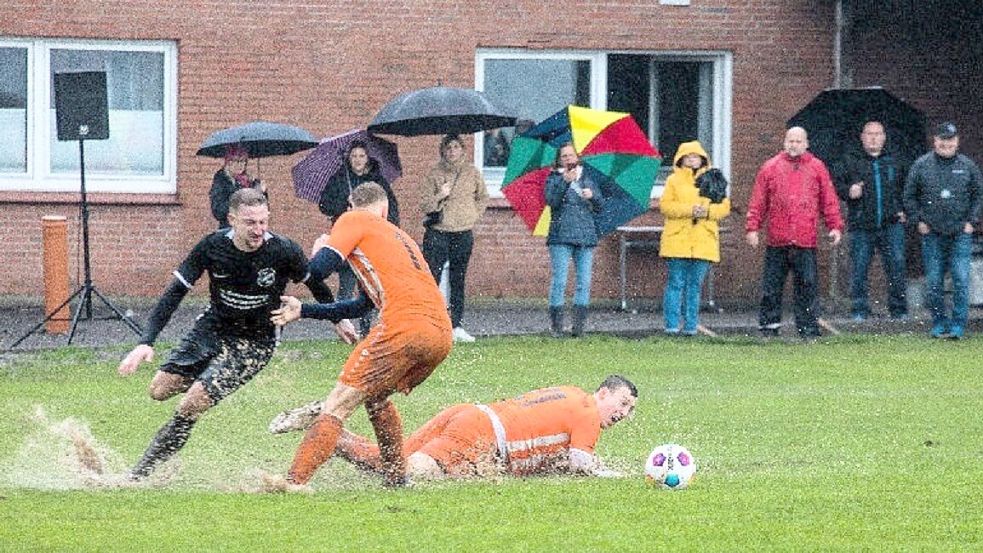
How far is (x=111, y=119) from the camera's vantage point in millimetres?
23328

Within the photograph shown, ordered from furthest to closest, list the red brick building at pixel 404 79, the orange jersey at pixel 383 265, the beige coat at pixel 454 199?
the red brick building at pixel 404 79 < the beige coat at pixel 454 199 < the orange jersey at pixel 383 265

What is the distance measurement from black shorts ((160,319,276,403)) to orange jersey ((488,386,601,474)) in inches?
55.3

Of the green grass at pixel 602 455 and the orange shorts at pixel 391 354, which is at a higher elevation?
the orange shorts at pixel 391 354

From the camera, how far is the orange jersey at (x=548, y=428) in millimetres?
11219

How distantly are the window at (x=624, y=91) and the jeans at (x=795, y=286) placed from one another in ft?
13.0

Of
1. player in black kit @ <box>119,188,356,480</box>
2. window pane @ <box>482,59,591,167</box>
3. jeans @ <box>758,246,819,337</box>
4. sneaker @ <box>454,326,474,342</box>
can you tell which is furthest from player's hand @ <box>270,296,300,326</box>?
window pane @ <box>482,59,591,167</box>

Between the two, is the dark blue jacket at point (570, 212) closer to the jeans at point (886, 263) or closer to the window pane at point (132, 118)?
the jeans at point (886, 263)

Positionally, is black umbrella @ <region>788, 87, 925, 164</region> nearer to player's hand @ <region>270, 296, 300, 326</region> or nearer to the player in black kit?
the player in black kit

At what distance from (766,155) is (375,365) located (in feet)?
47.7

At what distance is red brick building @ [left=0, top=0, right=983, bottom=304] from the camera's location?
75.2 feet

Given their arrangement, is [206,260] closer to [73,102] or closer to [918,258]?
[73,102]

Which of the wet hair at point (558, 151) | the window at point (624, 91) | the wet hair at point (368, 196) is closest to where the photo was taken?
the wet hair at point (368, 196)

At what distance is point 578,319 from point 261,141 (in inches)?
143

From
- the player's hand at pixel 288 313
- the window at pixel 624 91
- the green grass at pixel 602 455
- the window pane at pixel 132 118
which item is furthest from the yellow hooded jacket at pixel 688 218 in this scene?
the player's hand at pixel 288 313
